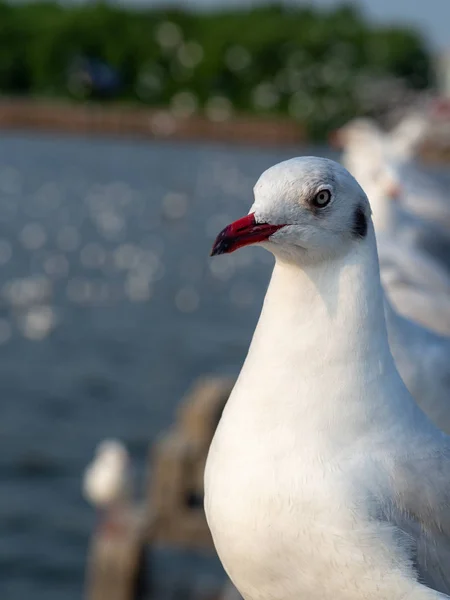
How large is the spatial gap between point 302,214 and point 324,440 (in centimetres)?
44

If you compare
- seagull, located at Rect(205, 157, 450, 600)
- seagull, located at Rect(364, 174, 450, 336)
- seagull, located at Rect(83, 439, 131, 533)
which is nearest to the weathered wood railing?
seagull, located at Rect(83, 439, 131, 533)

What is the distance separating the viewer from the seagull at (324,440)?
2.47m

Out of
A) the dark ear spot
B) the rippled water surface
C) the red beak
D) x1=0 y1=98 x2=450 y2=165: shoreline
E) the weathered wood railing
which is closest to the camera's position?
the red beak

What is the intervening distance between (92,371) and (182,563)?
551 centimetres

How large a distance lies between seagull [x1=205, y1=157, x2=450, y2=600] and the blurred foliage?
7182cm

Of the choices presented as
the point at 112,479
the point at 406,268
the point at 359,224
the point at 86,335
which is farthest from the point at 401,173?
the point at 86,335

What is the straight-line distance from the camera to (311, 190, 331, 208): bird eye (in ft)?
8.07

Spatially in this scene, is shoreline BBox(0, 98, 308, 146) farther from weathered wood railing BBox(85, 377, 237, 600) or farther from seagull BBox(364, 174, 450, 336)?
seagull BBox(364, 174, 450, 336)

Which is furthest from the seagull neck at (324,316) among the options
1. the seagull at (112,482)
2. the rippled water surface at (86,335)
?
the rippled water surface at (86,335)

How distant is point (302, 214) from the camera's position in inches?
96.0

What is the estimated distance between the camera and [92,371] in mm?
14445

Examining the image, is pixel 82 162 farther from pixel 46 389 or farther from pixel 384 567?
pixel 384 567

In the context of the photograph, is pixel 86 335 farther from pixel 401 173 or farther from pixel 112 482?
pixel 401 173

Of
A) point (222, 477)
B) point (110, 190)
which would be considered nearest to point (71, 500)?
point (222, 477)
